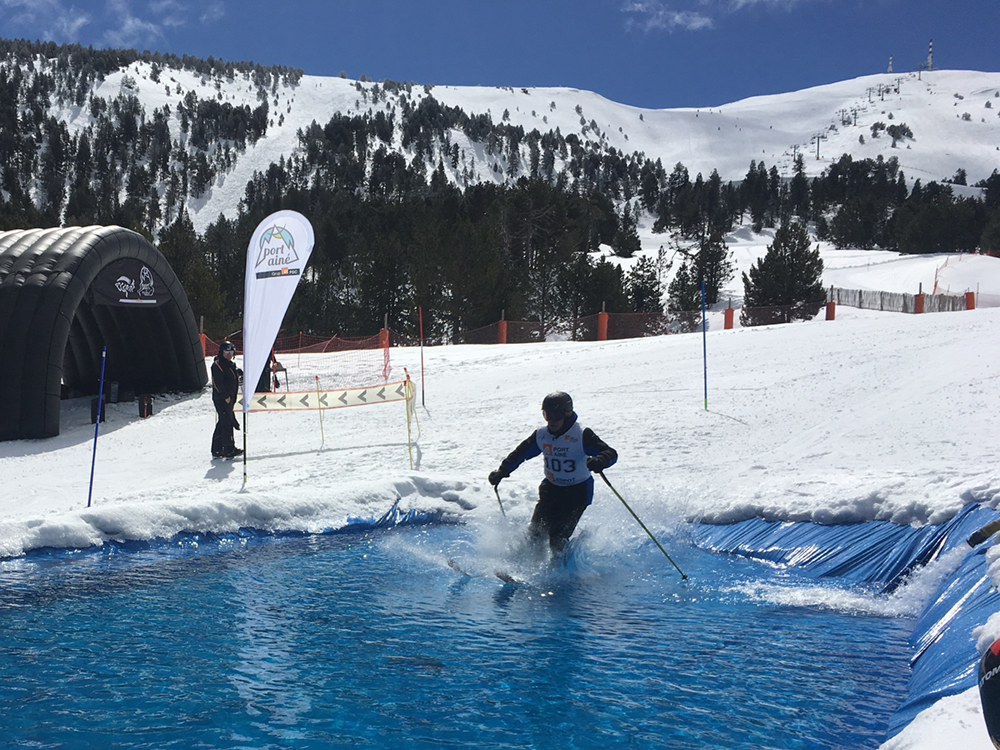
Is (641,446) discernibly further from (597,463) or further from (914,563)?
(914,563)

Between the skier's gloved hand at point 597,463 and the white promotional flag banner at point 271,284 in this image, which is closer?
Answer: the skier's gloved hand at point 597,463

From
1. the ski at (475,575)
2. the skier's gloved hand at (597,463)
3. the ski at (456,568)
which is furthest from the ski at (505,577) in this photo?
the skier's gloved hand at (597,463)

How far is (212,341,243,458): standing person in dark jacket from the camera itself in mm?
11727

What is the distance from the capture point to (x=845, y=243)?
87375 millimetres

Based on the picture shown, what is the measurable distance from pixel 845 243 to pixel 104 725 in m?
96.1

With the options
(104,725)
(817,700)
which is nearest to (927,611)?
(817,700)

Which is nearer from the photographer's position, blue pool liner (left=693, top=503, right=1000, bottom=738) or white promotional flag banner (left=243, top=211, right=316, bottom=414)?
blue pool liner (left=693, top=503, right=1000, bottom=738)

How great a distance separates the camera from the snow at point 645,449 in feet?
25.1

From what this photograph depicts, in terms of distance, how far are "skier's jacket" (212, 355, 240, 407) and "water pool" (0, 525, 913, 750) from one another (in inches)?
188

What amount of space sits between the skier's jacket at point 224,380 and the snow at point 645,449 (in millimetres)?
1147

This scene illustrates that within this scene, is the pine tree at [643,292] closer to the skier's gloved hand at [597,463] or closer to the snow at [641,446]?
the snow at [641,446]

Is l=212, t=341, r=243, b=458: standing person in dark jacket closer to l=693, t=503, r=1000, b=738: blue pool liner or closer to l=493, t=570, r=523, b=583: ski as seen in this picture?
l=493, t=570, r=523, b=583: ski

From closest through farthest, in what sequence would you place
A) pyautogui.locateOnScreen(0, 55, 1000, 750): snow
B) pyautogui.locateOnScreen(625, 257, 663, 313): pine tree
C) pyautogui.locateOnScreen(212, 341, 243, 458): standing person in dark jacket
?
pyautogui.locateOnScreen(0, 55, 1000, 750): snow, pyautogui.locateOnScreen(212, 341, 243, 458): standing person in dark jacket, pyautogui.locateOnScreen(625, 257, 663, 313): pine tree

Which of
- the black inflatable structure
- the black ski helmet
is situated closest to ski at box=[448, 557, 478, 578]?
the black ski helmet
